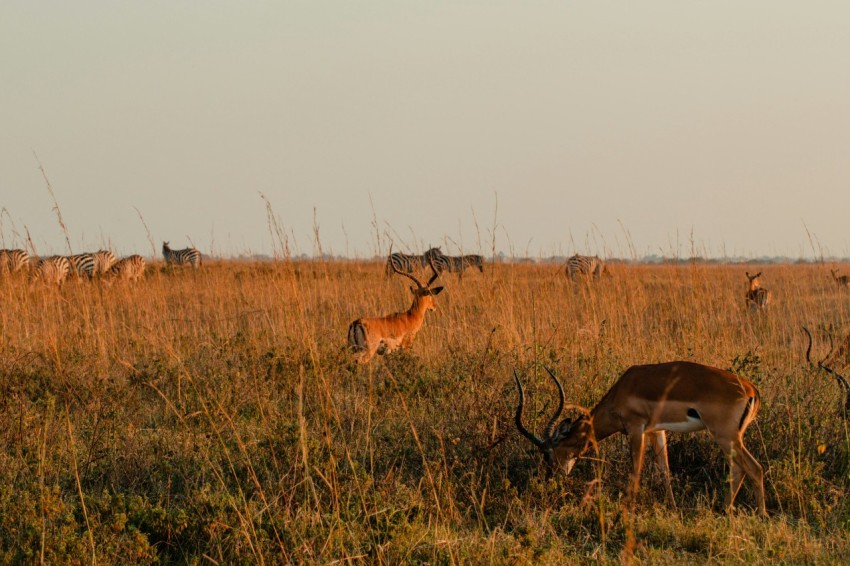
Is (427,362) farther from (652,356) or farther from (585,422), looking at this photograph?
(585,422)

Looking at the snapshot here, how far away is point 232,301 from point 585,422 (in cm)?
990

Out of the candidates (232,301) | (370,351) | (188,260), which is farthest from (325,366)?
(188,260)

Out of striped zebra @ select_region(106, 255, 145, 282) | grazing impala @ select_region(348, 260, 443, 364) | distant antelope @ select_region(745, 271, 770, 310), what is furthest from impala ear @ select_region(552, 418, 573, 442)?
striped zebra @ select_region(106, 255, 145, 282)

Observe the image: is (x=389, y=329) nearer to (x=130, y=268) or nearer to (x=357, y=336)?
(x=357, y=336)

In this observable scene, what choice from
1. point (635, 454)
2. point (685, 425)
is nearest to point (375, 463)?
point (635, 454)

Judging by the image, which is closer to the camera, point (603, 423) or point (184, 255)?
point (603, 423)

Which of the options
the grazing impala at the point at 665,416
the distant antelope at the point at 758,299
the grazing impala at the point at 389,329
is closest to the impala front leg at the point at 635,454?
the grazing impala at the point at 665,416

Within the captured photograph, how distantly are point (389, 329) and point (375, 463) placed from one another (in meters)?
4.51

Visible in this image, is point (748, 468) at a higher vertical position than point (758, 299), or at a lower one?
lower

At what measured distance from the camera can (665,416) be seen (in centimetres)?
546

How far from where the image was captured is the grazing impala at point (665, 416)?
209 inches

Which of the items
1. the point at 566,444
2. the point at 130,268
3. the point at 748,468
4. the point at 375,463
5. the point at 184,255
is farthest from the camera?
the point at 184,255

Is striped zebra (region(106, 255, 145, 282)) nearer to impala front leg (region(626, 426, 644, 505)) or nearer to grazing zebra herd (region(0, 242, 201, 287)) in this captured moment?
grazing zebra herd (region(0, 242, 201, 287))

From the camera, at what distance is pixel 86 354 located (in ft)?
29.3
